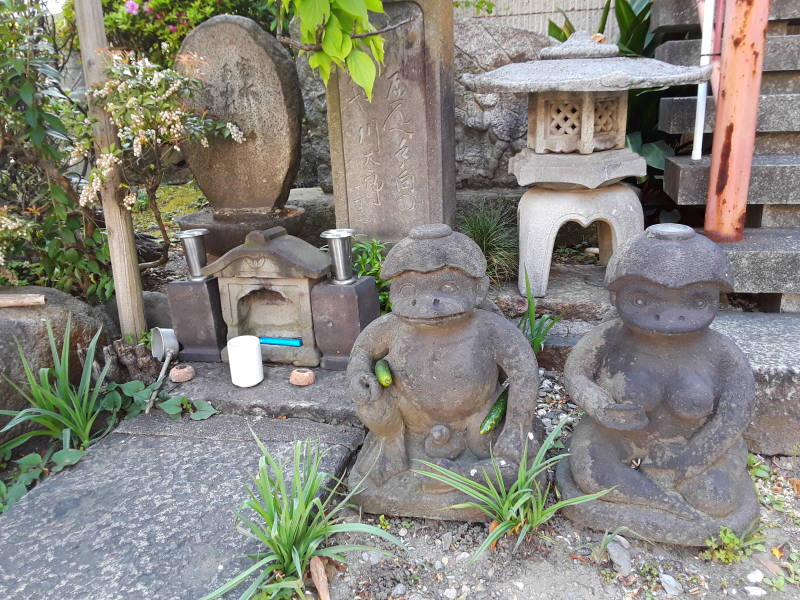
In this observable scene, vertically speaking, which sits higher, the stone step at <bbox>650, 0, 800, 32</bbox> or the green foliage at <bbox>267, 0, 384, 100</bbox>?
the stone step at <bbox>650, 0, 800, 32</bbox>

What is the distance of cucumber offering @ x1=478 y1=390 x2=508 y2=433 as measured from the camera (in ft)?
8.43

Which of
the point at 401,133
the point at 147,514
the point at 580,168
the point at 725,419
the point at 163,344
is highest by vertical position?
the point at 401,133

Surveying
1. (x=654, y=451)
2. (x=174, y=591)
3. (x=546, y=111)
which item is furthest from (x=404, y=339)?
(x=546, y=111)

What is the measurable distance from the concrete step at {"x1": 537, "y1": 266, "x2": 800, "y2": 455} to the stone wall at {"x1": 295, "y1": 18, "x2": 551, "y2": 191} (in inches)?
80.7

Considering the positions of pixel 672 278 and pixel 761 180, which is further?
pixel 761 180

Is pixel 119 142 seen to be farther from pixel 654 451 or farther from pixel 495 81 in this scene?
pixel 654 451

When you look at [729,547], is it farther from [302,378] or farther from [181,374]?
[181,374]

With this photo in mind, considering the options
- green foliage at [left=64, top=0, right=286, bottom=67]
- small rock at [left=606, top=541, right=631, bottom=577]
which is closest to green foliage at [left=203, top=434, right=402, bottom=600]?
small rock at [left=606, top=541, right=631, bottom=577]

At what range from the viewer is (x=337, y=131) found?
14.4 ft

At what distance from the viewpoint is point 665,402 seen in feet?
7.70

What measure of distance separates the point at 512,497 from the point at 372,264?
2080mm

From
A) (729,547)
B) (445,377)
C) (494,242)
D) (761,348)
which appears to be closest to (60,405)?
(445,377)

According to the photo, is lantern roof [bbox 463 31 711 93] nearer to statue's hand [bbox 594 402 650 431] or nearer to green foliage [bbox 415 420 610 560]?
statue's hand [bbox 594 402 650 431]

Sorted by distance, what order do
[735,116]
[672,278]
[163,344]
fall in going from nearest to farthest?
[672,278] → [735,116] → [163,344]
